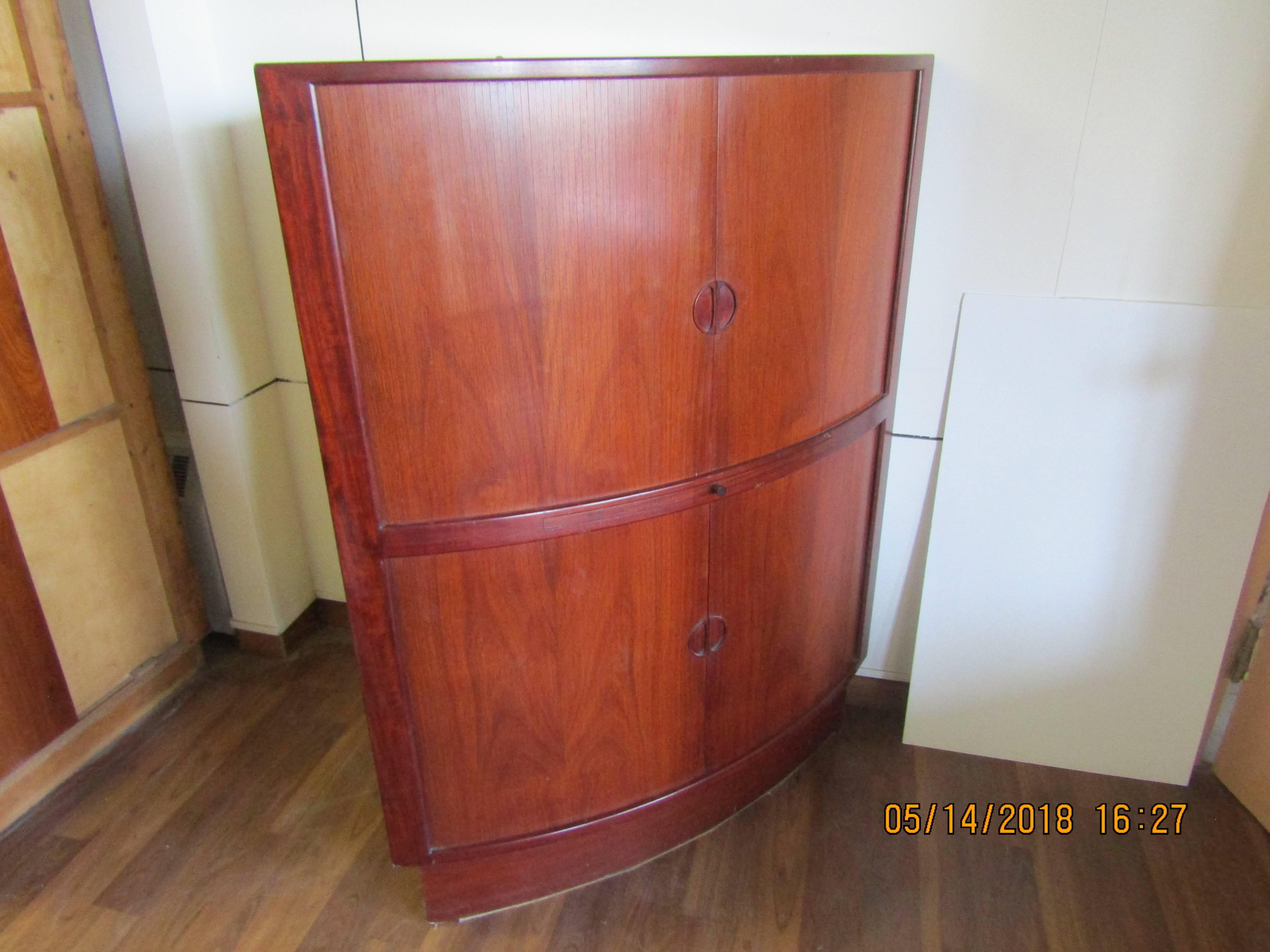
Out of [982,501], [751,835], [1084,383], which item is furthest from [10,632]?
[1084,383]

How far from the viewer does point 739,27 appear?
154 cm

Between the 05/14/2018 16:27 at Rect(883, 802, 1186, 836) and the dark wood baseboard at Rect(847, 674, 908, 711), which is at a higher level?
the dark wood baseboard at Rect(847, 674, 908, 711)

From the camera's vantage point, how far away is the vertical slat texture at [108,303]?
167 cm

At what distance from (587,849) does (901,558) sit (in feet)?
3.00

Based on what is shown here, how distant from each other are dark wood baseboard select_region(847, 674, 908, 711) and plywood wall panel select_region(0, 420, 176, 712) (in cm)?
169

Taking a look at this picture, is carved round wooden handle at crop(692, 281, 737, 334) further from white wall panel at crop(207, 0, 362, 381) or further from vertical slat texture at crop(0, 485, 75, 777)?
vertical slat texture at crop(0, 485, 75, 777)

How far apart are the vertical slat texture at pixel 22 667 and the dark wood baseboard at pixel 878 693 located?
174 centimetres

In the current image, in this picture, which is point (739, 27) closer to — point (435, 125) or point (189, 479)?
point (435, 125)

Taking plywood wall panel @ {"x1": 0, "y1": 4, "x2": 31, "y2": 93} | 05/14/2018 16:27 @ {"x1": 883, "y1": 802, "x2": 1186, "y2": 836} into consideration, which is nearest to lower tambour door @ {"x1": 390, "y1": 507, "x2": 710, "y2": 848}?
05/14/2018 16:27 @ {"x1": 883, "y1": 802, "x2": 1186, "y2": 836}

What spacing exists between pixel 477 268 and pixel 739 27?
0.78 m

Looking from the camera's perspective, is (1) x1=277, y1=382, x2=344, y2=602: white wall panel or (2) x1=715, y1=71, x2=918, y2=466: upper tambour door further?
(1) x1=277, y1=382, x2=344, y2=602: white wall panel

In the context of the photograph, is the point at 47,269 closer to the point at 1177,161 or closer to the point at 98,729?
the point at 98,729

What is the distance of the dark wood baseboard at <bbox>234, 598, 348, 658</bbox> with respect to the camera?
2277 mm

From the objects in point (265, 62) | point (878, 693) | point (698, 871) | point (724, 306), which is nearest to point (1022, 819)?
point (878, 693)
